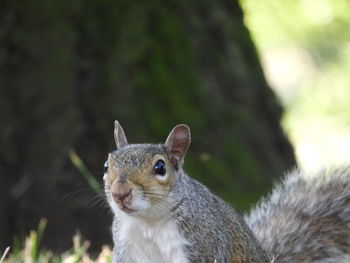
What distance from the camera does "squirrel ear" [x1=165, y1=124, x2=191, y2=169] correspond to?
2793mm

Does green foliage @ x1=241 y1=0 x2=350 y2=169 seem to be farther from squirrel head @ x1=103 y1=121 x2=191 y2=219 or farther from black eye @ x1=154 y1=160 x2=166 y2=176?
black eye @ x1=154 y1=160 x2=166 y2=176

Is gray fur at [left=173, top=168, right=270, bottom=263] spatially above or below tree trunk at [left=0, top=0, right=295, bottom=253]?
below

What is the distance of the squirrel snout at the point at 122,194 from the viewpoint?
2.58m

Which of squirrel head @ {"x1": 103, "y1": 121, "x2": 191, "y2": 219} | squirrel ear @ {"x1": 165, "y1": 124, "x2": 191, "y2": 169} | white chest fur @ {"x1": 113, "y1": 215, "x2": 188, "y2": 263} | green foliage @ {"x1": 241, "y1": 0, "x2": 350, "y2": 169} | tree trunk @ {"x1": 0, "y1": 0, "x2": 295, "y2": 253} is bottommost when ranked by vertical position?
white chest fur @ {"x1": 113, "y1": 215, "x2": 188, "y2": 263}

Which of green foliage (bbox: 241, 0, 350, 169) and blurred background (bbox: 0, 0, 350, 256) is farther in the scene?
green foliage (bbox: 241, 0, 350, 169)

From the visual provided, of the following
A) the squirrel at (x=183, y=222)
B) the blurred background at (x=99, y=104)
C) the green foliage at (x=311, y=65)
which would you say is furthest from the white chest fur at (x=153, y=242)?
the green foliage at (x=311, y=65)

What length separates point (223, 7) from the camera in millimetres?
5141

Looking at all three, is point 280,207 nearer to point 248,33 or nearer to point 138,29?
point 138,29

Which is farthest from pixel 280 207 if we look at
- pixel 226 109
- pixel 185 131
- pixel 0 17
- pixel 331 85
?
pixel 331 85

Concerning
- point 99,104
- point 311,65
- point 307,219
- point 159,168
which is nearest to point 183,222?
point 159,168

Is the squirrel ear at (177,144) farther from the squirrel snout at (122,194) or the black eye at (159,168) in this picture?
the squirrel snout at (122,194)

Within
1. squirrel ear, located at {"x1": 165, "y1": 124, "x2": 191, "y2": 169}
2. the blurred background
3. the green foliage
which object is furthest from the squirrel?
the green foliage

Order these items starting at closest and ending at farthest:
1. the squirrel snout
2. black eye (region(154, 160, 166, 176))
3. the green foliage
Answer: the squirrel snout → black eye (region(154, 160, 166, 176)) → the green foliage

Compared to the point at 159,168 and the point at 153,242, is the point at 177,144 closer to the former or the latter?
the point at 159,168
